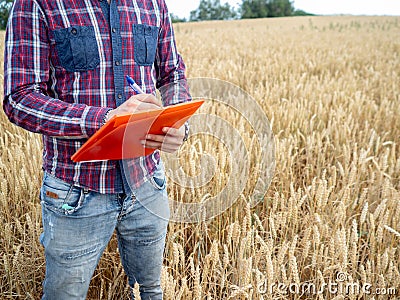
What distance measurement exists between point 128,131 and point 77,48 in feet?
0.98

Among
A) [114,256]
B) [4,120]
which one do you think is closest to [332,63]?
[4,120]

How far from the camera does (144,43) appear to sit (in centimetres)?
110

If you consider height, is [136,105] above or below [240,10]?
below

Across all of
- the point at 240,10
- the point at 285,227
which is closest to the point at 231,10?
the point at 240,10

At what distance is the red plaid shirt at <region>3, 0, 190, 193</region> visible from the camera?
2.99 ft

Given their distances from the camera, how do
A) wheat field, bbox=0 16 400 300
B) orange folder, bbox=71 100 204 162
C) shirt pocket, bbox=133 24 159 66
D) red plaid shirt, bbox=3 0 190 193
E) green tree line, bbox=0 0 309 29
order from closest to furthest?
1. orange folder, bbox=71 100 204 162
2. red plaid shirt, bbox=3 0 190 193
3. shirt pocket, bbox=133 24 159 66
4. wheat field, bbox=0 16 400 300
5. green tree line, bbox=0 0 309 29

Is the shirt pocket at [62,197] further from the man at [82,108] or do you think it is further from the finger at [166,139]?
the finger at [166,139]

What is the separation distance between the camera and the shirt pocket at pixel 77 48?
3.16 ft

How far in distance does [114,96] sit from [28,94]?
217 mm

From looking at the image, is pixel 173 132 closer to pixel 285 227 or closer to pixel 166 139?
pixel 166 139

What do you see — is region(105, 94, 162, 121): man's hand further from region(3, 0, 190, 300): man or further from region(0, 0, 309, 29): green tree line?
region(0, 0, 309, 29): green tree line

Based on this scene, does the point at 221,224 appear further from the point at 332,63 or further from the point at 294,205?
the point at 332,63

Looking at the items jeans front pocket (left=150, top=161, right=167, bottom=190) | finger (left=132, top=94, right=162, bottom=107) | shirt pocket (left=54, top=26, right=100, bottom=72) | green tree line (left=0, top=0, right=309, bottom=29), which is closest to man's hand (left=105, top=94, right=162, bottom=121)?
finger (left=132, top=94, right=162, bottom=107)

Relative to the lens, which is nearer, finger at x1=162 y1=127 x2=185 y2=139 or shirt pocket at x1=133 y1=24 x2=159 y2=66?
finger at x1=162 y1=127 x2=185 y2=139
